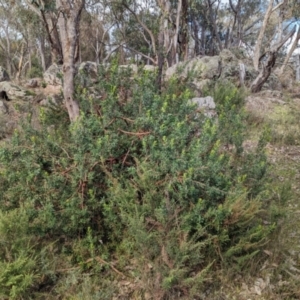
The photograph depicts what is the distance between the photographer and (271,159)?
166 inches

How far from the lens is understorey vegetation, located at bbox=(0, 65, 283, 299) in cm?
198

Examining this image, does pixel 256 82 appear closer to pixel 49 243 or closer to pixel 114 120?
pixel 114 120

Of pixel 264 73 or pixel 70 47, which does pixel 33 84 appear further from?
pixel 264 73

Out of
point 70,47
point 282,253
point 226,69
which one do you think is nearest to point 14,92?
point 70,47

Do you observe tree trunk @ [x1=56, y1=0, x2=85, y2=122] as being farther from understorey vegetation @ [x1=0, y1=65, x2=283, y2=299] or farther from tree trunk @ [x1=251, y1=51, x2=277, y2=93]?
tree trunk @ [x1=251, y1=51, x2=277, y2=93]

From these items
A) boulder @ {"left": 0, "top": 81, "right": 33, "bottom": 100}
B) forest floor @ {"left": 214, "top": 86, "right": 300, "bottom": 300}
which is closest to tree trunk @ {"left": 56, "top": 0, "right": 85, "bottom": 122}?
forest floor @ {"left": 214, "top": 86, "right": 300, "bottom": 300}

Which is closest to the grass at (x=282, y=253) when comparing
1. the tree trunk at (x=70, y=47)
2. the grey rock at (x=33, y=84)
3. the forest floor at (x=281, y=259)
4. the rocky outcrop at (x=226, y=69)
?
the forest floor at (x=281, y=259)

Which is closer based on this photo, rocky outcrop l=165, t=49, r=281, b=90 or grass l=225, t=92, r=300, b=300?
grass l=225, t=92, r=300, b=300

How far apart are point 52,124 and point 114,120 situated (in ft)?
3.46

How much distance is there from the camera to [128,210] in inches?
83.2

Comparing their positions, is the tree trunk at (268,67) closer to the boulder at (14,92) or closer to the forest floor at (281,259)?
the forest floor at (281,259)

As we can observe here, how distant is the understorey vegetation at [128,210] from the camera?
1.98 metres

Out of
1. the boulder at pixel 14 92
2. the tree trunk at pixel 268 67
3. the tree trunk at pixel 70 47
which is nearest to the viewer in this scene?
the tree trunk at pixel 70 47

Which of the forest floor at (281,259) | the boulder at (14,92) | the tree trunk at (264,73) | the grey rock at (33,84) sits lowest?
the forest floor at (281,259)
